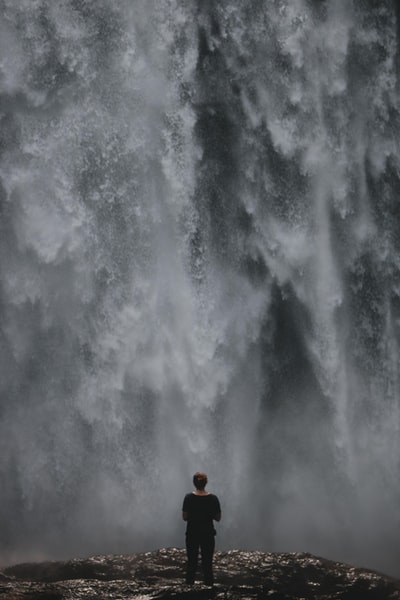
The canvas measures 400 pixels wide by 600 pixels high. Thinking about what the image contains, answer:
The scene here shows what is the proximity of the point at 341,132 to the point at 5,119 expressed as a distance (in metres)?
8.85

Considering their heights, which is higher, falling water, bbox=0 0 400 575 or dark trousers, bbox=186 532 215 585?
falling water, bbox=0 0 400 575

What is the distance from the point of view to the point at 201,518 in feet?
28.1

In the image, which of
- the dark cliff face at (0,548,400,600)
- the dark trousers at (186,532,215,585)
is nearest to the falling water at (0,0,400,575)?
the dark cliff face at (0,548,400,600)

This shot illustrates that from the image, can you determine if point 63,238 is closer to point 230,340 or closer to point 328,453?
point 230,340

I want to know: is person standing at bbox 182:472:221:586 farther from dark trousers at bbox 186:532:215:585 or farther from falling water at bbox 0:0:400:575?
falling water at bbox 0:0:400:575

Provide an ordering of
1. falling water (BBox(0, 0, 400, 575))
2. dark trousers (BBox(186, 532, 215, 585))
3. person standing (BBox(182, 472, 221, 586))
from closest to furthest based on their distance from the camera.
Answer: person standing (BBox(182, 472, 221, 586)) < dark trousers (BBox(186, 532, 215, 585)) < falling water (BBox(0, 0, 400, 575))

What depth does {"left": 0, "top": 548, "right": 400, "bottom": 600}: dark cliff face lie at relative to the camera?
340 inches

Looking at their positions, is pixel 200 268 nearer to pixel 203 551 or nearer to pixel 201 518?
pixel 203 551

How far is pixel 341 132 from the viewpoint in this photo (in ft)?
61.3

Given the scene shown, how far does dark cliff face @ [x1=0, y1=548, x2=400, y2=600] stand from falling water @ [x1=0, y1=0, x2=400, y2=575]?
13.7 feet

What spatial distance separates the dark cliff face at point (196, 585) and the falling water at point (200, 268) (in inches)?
165

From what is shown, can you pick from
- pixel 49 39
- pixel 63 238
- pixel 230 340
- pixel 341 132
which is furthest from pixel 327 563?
pixel 49 39

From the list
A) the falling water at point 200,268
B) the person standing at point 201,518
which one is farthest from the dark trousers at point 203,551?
the falling water at point 200,268

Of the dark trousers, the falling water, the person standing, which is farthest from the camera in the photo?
the falling water
